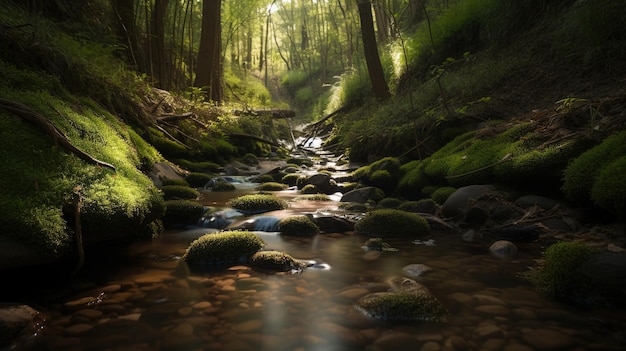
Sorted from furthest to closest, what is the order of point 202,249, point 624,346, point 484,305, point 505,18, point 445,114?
1. point 505,18
2. point 445,114
3. point 202,249
4. point 484,305
5. point 624,346

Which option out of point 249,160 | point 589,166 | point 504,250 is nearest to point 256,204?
point 504,250

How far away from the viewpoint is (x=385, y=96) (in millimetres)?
14555

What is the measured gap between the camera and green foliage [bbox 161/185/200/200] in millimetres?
6637

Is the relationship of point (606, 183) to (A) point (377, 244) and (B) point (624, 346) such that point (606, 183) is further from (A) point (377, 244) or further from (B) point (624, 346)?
(A) point (377, 244)

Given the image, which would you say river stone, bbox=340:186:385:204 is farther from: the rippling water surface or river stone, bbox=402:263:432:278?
river stone, bbox=402:263:432:278

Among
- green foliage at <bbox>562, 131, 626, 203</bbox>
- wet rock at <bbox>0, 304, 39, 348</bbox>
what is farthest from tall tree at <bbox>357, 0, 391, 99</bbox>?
wet rock at <bbox>0, 304, 39, 348</bbox>

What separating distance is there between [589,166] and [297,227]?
144 inches

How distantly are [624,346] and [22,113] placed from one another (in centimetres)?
524

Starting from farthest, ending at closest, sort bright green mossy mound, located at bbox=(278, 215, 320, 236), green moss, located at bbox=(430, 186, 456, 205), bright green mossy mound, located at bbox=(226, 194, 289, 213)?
bright green mossy mound, located at bbox=(226, 194, 289, 213), green moss, located at bbox=(430, 186, 456, 205), bright green mossy mound, located at bbox=(278, 215, 320, 236)

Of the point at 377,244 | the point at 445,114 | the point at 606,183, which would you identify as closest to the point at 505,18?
the point at 445,114

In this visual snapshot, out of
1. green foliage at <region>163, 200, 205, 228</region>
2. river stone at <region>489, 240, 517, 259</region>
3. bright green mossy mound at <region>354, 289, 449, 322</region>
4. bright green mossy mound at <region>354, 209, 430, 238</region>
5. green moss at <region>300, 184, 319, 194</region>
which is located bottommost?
bright green mossy mound at <region>354, 289, 449, 322</region>

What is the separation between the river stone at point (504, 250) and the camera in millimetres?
3980

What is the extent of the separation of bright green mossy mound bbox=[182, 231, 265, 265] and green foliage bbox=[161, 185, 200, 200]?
2.92 metres

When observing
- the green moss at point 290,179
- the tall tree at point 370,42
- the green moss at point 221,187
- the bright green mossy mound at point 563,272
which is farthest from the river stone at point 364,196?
the tall tree at point 370,42
